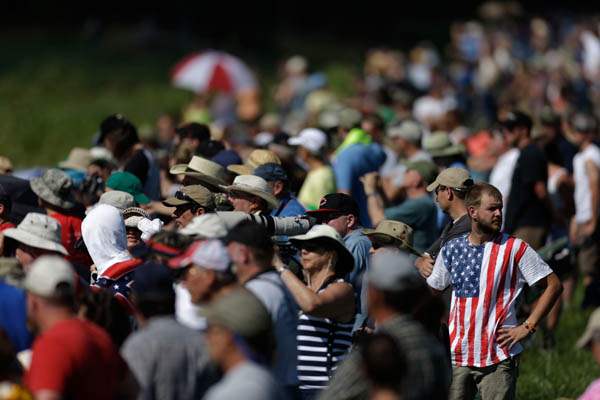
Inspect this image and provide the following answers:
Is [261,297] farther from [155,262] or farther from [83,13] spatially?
[83,13]

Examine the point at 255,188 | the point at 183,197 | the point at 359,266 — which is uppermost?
the point at 255,188

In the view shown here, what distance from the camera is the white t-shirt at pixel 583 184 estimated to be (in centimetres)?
1555

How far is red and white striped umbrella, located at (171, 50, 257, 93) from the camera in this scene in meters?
24.3

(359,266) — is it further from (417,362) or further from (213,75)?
(213,75)

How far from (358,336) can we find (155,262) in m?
1.83

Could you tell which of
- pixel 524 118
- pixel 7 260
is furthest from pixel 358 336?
pixel 524 118

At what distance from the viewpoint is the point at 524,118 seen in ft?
45.4

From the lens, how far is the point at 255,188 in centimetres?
1001

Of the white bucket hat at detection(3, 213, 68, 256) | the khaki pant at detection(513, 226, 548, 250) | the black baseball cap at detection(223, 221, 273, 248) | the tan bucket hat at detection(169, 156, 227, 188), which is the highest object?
the black baseball cap at detection(223, 221, 273, 248)

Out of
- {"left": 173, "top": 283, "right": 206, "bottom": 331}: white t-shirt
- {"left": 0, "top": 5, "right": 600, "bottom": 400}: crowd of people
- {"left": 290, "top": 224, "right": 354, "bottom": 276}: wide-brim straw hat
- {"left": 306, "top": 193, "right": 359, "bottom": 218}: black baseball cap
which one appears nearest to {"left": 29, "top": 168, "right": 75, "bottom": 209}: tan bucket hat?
{"left": 0, "top": 5, "right": 600, "bottom": 400}: crowd of people

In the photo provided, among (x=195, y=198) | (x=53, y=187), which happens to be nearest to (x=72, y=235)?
(x=53, y=187)

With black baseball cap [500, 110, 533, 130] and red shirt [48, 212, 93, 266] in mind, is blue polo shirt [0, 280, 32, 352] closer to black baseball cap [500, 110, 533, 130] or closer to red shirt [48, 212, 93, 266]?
red shirt [48, 212, 93, 266]

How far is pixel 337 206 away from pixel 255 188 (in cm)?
62

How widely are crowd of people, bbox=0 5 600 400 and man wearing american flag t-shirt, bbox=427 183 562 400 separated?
12 mm
